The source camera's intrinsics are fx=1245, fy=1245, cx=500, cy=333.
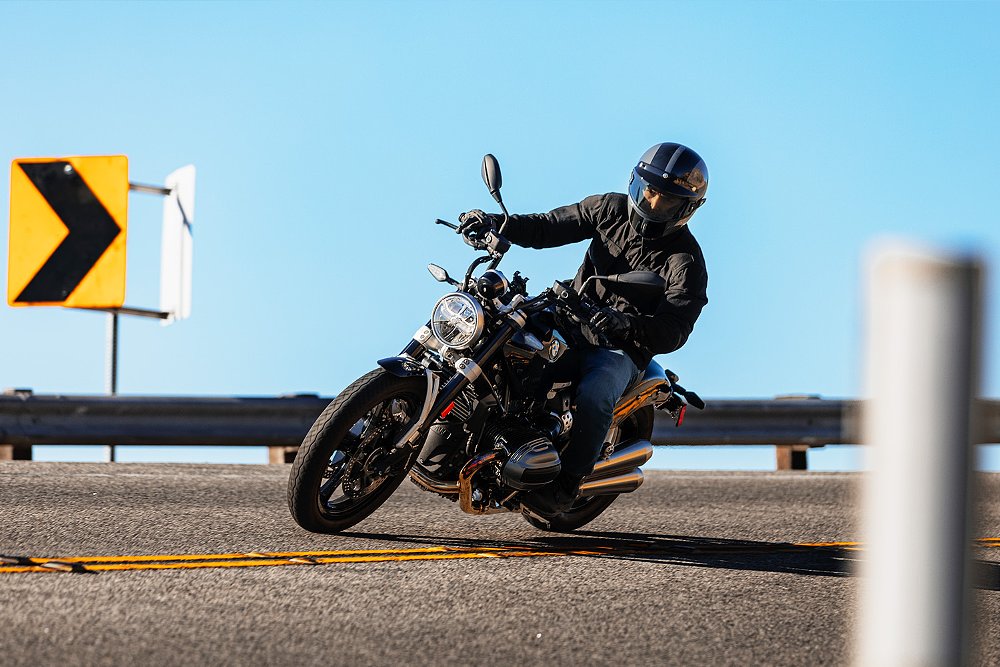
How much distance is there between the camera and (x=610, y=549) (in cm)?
552

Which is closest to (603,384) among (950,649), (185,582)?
(185,582)

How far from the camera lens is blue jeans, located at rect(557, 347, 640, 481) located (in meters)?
5.49

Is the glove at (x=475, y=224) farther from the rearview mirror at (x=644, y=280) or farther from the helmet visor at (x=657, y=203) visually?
the rearview mirror at (x=644, y=280)

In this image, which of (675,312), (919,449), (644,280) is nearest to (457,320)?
(644,280)

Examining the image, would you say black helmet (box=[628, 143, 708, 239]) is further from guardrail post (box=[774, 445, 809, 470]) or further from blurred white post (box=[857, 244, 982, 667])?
guardrail post (box=[774, 445, 809, 470])

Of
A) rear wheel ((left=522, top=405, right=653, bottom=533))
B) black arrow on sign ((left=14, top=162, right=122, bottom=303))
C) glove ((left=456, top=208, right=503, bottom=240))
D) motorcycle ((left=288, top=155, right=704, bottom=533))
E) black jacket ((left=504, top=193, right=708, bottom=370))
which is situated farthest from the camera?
black arrow on sign ((left=14, top=162, right=122, bottom=303))

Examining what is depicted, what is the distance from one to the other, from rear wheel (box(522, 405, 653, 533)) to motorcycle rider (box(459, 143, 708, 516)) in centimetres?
31

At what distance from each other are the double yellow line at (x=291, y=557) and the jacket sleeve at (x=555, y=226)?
1.60 meters

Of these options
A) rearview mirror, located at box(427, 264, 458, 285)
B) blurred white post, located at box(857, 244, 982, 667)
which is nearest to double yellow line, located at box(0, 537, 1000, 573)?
rearview mirror, located at box(427, 264, 458, 285)

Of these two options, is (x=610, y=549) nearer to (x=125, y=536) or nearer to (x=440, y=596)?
(x=440, y=596)

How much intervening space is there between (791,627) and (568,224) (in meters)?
2.70

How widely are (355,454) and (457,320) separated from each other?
71 cm

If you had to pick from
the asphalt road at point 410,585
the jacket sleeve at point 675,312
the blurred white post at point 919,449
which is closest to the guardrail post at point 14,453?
the asphalt road at point 410,585

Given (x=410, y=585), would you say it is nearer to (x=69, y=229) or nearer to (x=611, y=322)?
(x=611, y=322)
